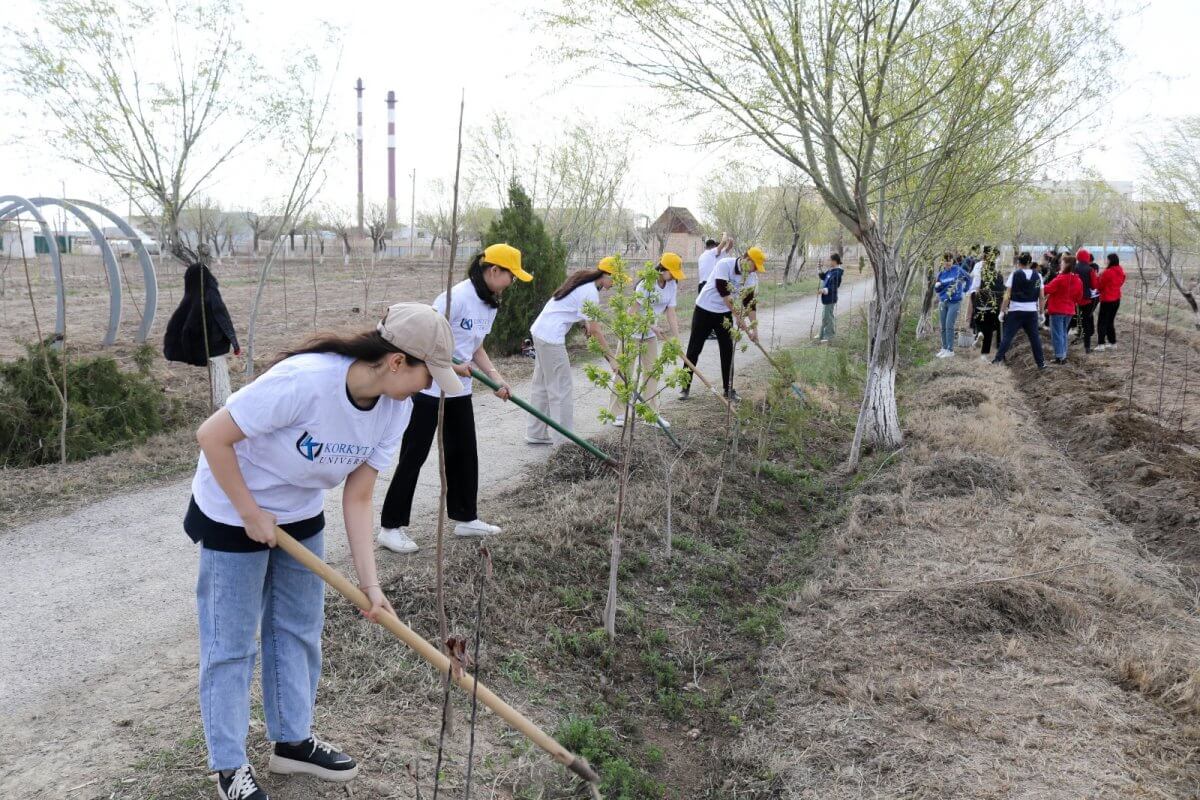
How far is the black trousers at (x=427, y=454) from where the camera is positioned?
13.5ft

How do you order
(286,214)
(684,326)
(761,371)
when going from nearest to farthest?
1. (286,214)
2. (761,371)
3. (684,326)

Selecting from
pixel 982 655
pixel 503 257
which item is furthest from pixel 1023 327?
pixel 503 257

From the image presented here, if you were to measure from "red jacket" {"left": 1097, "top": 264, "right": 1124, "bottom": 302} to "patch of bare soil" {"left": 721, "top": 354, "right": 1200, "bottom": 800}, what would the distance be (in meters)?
8.84

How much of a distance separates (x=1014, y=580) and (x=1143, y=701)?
891 millimetres

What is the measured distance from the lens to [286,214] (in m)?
7.57

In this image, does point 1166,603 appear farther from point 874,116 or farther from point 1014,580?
point 874,116

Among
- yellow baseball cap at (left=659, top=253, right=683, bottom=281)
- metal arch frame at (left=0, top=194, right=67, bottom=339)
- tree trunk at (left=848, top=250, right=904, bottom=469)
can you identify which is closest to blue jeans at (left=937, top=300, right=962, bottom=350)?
tree trunk at (left=848, top=250, right=904, bottom=469)

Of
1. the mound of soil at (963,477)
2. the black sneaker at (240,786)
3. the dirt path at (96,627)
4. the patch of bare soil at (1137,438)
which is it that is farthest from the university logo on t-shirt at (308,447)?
the patch of bare soil at (1137,438)

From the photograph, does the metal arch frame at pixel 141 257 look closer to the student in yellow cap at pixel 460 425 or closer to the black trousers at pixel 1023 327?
the student in yellow cap at pixel 460 425

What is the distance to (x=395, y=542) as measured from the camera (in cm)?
427

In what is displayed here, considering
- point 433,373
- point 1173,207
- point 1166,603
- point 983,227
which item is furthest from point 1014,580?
point 1173,207

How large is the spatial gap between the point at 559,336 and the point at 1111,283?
11.6 m

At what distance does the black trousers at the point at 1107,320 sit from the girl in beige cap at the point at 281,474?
49.3 feet

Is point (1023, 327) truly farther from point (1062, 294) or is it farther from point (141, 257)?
point (141, 257)
